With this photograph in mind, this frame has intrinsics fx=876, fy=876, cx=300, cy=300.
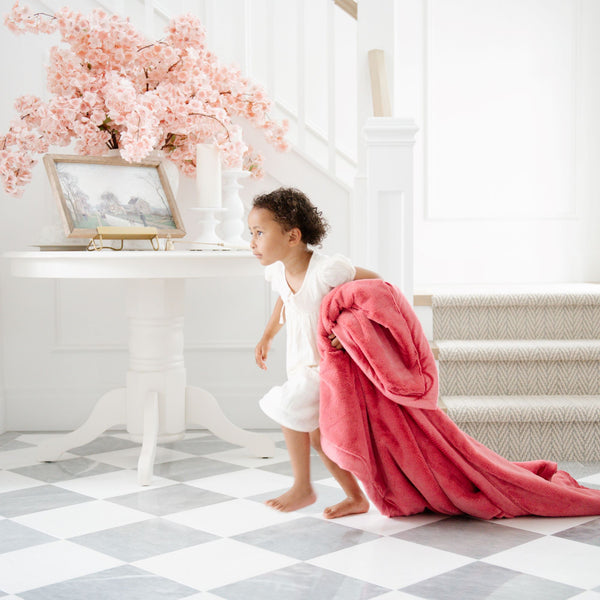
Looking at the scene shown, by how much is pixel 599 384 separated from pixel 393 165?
1.00 meters

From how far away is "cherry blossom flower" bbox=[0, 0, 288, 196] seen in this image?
8.61 feet

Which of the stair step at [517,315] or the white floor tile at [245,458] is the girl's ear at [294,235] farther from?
the stair step at [517,315]

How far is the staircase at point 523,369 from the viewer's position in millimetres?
2646

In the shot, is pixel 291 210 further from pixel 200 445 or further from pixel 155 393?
pixel 200 445

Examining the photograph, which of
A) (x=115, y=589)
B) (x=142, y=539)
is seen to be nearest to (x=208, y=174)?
(x=142, y=539)

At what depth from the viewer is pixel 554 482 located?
215 centimetres

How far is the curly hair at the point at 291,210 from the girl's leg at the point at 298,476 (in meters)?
0.50

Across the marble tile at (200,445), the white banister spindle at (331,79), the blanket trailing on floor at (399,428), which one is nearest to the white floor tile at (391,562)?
the blanket trailing on floor at (399,428)

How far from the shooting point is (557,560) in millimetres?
1771

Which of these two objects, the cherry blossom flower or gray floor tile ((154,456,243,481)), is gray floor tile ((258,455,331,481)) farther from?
the cherry blossom flower

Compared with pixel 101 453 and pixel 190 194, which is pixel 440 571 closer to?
pixel 101 453

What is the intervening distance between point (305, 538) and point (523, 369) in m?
1.20

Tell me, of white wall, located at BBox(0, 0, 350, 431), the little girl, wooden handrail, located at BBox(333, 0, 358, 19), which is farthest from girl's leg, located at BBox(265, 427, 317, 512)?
wooden handrail, located at BBox(333, 0, 358, 19)

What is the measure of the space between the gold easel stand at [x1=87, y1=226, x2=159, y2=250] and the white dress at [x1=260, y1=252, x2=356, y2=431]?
0.55 metres
